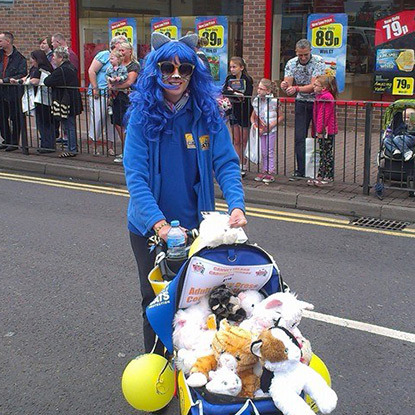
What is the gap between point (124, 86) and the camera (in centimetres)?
970

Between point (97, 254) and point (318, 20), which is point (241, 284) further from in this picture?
point (318, 20)

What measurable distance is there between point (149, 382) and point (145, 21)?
1269cm

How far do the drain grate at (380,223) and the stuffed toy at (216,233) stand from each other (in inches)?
189

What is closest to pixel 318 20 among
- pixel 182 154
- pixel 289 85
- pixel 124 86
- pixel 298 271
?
pixel 289 85

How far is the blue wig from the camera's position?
3.02 metres

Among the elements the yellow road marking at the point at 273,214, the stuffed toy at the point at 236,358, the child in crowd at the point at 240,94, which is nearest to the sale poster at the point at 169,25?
the child in crowd at the point at 240,94

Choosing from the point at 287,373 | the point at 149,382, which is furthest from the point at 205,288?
the point at 149,382

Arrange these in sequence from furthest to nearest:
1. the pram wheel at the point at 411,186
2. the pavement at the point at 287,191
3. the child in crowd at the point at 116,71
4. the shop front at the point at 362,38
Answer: the shop front at the point at 362,38 → the child in crowd at the point at 116,71 → the pram wheel at the point at 411,186 → the pavement at the point at 287,191

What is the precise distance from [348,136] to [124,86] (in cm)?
395

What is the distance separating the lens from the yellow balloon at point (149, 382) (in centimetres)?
304

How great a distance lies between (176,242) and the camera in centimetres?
285

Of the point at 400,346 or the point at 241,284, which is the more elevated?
the point at 241,284

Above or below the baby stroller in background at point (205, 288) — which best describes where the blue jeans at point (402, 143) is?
above

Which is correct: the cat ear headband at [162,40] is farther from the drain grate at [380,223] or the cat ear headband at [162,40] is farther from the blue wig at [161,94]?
the drain grate at [380,223]
